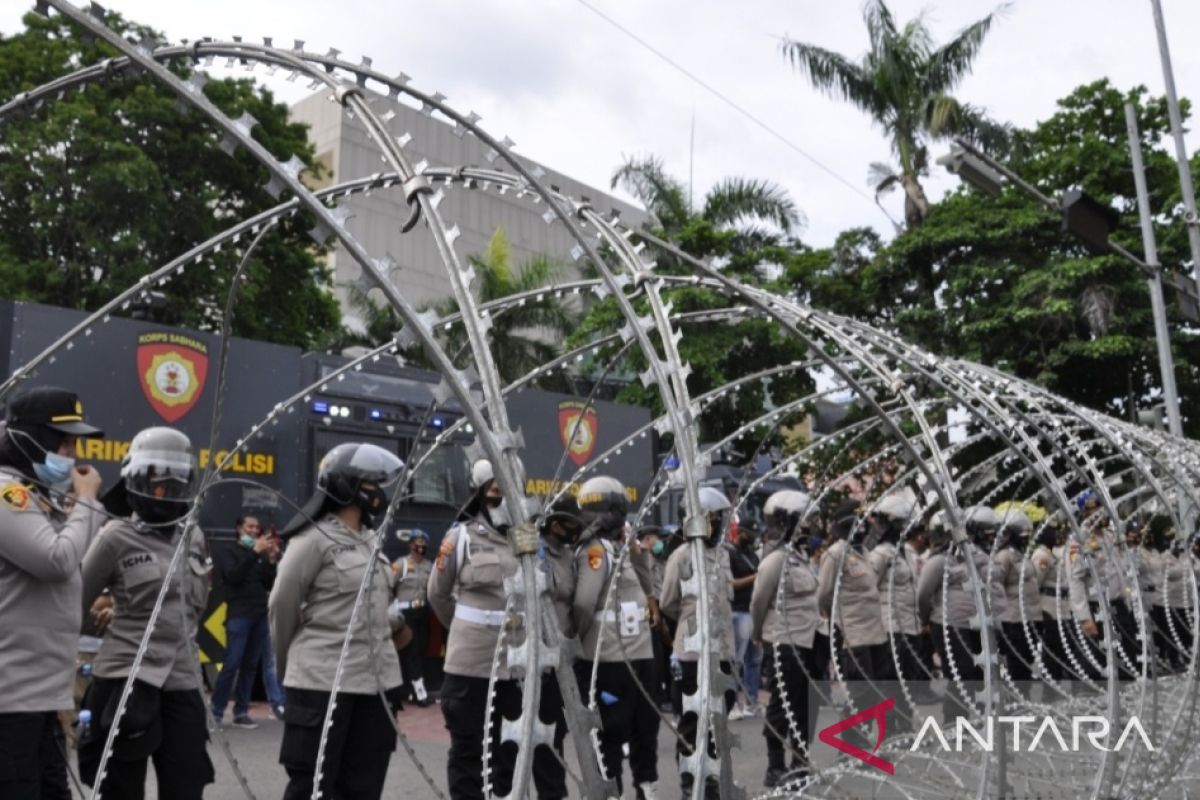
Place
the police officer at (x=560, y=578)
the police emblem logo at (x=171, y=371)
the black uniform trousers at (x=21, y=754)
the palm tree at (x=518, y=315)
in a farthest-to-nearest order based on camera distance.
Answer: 1. the palm tree at (x=518, y=315)
2. the police emblem logo at (x=171, y=371)
3. the police officer at (x=560, y=578)
4. the black uniform trousers at (x=21, y=754)

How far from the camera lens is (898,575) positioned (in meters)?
12.2

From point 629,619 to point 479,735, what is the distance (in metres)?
1.36

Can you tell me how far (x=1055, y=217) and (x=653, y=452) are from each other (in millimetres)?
11311

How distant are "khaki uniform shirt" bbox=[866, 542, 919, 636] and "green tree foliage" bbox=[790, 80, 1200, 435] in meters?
10.7

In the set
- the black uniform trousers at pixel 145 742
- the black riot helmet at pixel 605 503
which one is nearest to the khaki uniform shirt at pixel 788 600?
the black riot helmet at pixel 605 503

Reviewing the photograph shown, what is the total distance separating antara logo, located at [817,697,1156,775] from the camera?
19.4 feet

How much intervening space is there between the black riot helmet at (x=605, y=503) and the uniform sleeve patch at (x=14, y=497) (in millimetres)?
3742

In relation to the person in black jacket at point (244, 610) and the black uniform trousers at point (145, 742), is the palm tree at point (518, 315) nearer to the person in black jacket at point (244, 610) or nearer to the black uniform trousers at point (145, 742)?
the person in black jacket at point (244, 610)

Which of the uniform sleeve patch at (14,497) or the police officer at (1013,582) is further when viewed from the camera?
the police officer at (1013,582)

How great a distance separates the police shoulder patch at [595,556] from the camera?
7.18 metres

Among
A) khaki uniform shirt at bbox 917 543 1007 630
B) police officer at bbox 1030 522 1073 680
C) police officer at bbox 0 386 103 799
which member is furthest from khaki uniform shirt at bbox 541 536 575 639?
police officer at bbox 1030 522 1073 680

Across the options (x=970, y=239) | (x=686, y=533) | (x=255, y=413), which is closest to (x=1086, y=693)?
(x=255, y=413)

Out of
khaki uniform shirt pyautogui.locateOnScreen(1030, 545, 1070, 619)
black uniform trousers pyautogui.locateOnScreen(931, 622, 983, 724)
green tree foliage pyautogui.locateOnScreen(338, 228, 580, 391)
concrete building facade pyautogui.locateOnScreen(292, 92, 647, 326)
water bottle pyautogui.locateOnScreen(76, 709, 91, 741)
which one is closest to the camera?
water bottle pyautogui.locateOnScreen(76, 709, 91, 741)

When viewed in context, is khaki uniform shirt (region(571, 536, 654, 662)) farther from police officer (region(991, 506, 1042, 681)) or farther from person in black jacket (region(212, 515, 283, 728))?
police officer (region(991, 506, 1042, 681))
